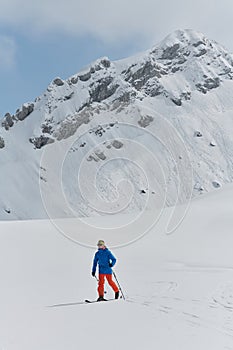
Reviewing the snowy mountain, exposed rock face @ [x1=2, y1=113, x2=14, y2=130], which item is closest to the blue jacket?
the snowy mountain

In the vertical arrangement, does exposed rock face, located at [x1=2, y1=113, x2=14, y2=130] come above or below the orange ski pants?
above

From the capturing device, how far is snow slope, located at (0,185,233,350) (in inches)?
259

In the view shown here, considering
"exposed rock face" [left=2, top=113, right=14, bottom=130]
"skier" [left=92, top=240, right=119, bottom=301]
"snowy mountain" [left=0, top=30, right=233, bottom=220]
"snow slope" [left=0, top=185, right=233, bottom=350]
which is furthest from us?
"exposed rock face" [left=2, top=113, right=14, bottom=130]

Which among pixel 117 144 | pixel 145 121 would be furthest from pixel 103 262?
pixel 145 121

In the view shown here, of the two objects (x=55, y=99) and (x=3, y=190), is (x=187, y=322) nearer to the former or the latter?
(x=3, y=190)

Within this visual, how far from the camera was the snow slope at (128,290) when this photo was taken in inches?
259

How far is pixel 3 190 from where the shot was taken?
9856 cm

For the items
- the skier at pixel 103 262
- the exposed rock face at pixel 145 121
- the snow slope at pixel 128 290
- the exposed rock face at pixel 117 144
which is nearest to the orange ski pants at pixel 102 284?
the skier at pixel 103 262

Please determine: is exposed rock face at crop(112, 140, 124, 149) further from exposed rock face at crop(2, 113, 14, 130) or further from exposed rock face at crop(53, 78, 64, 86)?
exposed rock face at crop(53, 78, 64, 86)

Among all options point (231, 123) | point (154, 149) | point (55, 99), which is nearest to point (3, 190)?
point (154, 149)

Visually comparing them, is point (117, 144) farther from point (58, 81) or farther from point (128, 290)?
point (128, 290)

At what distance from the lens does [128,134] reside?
4286 inches

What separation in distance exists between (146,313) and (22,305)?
325 cm

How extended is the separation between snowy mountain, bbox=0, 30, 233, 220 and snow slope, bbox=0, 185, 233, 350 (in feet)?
169
